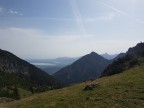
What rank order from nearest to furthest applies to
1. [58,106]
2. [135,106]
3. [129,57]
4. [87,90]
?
[135,106] → [58,106] → [87,90] → [129,57]

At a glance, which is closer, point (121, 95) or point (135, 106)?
point (135, 106)

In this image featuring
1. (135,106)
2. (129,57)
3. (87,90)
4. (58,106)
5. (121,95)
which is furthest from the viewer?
(129,57)

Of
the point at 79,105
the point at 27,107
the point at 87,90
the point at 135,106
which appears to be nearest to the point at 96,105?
the point at 79,105

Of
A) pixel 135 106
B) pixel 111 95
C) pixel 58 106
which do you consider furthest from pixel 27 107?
pixel 135 106

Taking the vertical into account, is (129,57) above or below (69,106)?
above

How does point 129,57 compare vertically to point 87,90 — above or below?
above

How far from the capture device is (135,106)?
2956 cm

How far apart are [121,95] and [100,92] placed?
492 cm

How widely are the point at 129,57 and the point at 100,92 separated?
323 feet

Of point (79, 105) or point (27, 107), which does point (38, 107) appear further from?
point (79, 105)

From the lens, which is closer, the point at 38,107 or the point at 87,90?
the point at 38,107

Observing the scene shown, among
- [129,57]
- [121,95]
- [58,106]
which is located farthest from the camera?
[129,57]

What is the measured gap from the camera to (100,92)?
40344 millimetres

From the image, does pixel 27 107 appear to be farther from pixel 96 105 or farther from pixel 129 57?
pixel 129 57
